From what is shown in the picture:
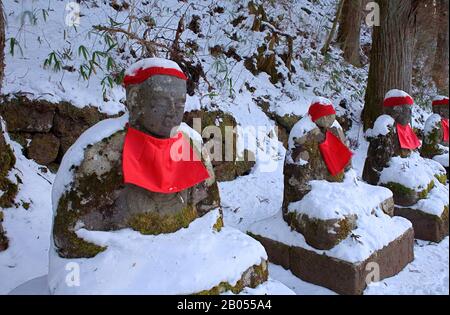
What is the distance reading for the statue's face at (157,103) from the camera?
205 cm

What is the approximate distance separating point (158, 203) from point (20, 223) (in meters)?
1.74

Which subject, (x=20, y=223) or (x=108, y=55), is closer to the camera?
(x=20, y=223)

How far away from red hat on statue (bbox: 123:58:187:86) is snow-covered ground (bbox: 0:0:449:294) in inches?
61.6

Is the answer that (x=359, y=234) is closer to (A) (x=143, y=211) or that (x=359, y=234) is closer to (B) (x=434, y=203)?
(B) (x=434, y=203)

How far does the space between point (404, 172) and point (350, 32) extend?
616cm

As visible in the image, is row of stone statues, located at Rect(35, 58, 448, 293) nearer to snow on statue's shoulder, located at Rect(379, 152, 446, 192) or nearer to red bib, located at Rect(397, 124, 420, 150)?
snow on statue's shoulder, located at Rect(379, 152, 446, 192)

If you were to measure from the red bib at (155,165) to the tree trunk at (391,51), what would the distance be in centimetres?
480

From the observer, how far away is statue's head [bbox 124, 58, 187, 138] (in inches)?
80.7

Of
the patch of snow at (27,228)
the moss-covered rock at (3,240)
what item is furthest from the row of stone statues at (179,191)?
the moss-covered rock at (3,240)

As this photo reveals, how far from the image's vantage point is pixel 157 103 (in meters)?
2.05

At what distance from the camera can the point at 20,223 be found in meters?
3.22

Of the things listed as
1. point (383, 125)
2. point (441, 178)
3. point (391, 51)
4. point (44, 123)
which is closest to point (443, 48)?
point (383, 125)
